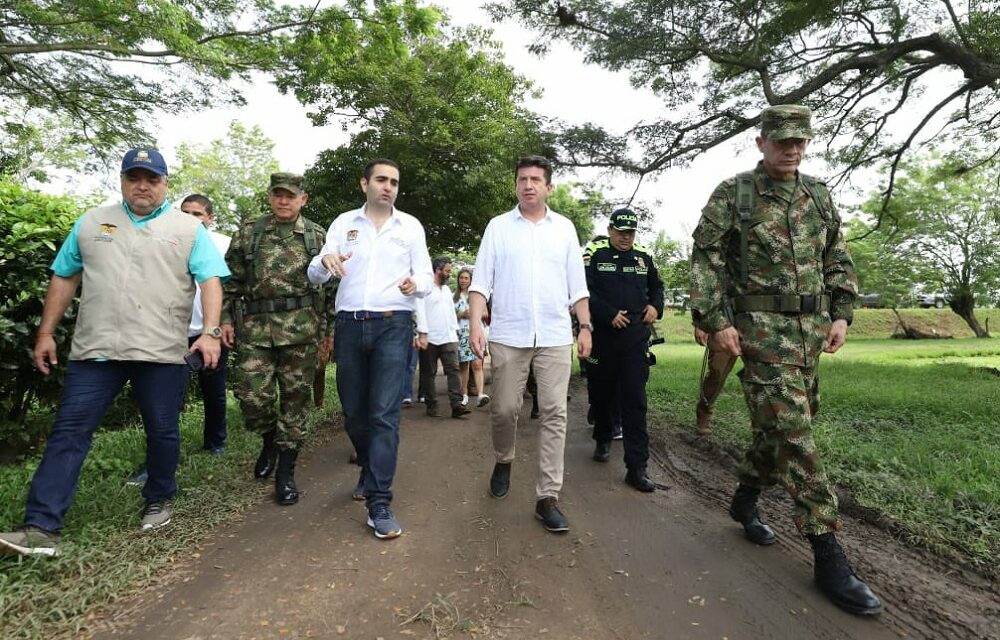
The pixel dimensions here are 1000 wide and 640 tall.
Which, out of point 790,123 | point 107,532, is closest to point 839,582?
point 790,123

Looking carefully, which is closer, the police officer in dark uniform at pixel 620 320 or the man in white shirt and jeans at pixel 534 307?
the man in white shirt and jeans at pixel 534 307

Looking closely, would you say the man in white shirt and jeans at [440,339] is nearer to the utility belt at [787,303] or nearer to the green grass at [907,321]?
the utility belt at [787,303]

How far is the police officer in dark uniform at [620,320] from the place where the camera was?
4648 millimetres

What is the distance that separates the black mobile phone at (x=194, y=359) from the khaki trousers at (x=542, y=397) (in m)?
1.80


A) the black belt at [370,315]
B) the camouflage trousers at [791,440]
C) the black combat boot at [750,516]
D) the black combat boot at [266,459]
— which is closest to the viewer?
the camouflage trousers at [791,440]

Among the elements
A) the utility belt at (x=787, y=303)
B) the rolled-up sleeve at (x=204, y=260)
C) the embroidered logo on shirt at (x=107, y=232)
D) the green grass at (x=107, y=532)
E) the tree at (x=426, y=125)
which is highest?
the tree at (x=426, y=125)

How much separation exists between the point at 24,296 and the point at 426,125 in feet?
40.3

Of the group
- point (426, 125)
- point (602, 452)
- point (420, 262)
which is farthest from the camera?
point (426, 125)

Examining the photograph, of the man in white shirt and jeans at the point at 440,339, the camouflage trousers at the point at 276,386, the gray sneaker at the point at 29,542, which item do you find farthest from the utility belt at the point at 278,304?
the man in white shirt and jeans at the point at 440,339

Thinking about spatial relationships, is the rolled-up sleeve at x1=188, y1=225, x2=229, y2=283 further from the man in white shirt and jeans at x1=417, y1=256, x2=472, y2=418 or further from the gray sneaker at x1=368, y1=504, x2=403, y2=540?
the man in white shirt and jeans at x1=417, y1=256, x2=472, y2=418

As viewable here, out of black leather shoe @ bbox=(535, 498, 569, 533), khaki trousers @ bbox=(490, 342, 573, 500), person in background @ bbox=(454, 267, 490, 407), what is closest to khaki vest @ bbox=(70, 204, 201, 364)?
khaki trousers @ bbox=(490, 342, 573, 500)

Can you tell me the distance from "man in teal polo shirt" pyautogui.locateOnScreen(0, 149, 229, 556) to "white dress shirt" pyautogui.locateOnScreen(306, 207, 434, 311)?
0.75 metres

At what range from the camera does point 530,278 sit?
150 inches

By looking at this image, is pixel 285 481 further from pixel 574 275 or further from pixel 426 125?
pixel 426 125
